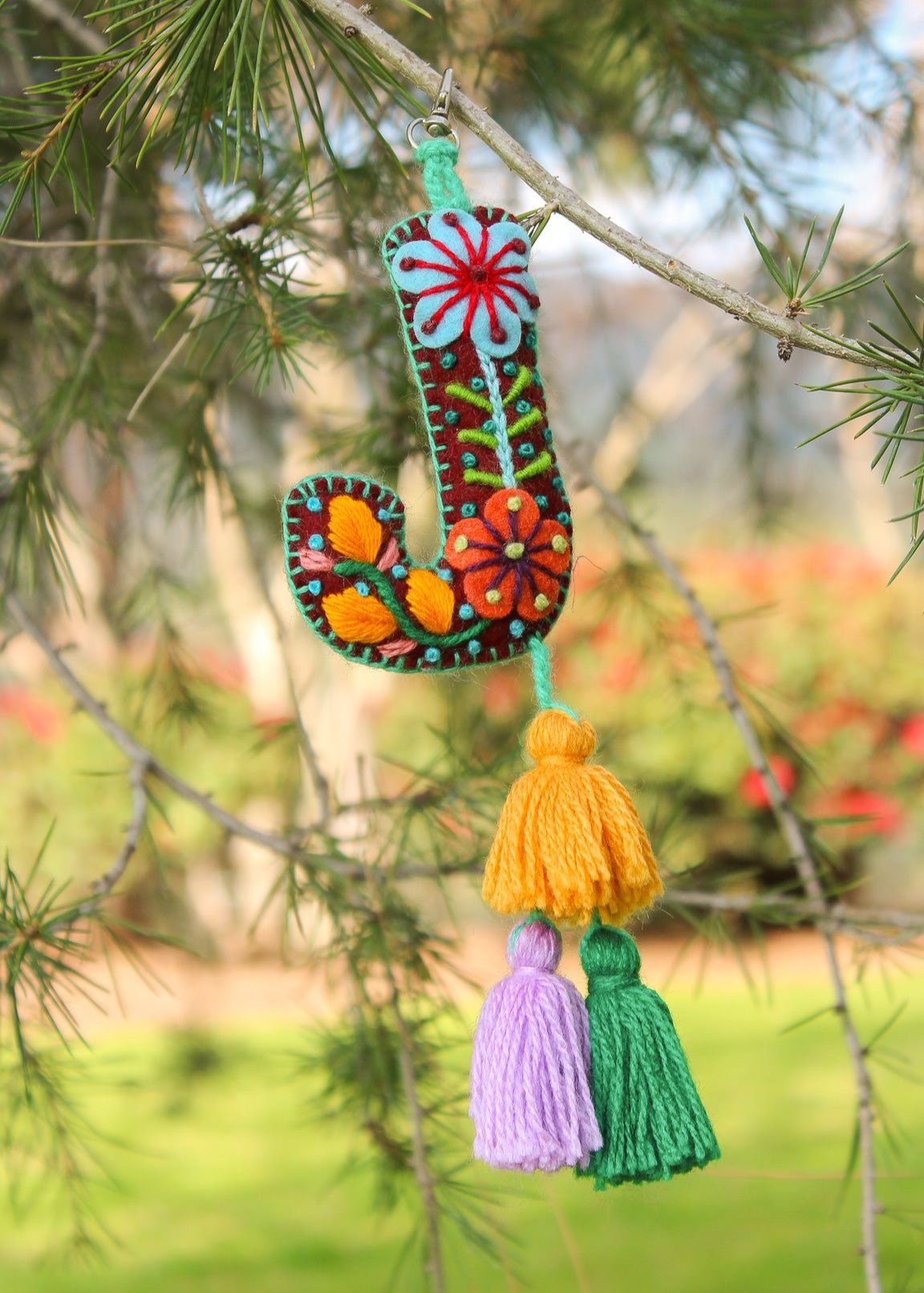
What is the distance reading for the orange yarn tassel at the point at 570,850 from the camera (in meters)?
0.52

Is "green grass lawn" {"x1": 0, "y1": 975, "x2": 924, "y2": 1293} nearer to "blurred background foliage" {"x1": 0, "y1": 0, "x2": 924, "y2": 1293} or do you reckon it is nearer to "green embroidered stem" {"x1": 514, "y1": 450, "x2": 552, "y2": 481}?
"blurred background foliage" {"x1": 0, "y1": 0, "x2": 924, "y2": 1293}

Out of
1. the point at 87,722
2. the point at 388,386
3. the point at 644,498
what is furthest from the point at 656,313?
the point at 388,386

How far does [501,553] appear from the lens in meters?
0.58

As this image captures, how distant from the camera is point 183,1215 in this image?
6.30 ft

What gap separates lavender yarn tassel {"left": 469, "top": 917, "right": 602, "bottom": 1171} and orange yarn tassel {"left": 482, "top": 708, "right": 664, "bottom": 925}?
0.03 meters

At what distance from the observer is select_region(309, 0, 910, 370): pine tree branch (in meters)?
0.46

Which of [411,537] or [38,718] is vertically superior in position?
[38,718]

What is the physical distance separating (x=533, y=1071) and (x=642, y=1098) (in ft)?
0.17

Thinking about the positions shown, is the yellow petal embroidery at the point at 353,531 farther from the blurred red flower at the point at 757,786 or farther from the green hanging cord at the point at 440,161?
the blurred red flower at the point at 757,786

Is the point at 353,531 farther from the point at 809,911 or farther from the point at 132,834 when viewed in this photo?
the point at 809,911

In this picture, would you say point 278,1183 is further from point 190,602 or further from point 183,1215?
point 190,602

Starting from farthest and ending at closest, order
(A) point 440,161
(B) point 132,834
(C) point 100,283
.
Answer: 1. (C) point 100,283
2. (B) point 132,834
3. (A) point 440,161

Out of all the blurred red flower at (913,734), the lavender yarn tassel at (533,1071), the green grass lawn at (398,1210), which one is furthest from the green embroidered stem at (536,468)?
the blurred red flower at (913,734)

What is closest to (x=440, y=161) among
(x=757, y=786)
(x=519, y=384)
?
(x=519, y=384)
